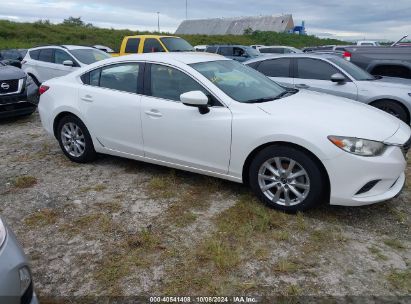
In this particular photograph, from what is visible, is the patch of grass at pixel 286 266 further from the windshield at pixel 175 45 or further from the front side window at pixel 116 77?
the windshield at pixel 175 45

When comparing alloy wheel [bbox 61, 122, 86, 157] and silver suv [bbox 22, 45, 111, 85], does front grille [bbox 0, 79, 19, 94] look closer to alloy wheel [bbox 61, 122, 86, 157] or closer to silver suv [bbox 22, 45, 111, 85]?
silver suv [bbox 22, 45, 111, 85]

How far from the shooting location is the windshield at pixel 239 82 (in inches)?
162

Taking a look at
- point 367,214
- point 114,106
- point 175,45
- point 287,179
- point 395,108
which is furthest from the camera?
point 175,45

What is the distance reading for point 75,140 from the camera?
523 cm

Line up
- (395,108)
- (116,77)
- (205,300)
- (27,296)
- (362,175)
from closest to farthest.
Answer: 1. (27,296)
2. (205,300)
3. (362,175)
4. (116,77)
5. (395,108)

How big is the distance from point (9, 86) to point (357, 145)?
6.85 meters

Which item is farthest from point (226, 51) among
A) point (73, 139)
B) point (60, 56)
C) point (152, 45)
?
point (73, 139)

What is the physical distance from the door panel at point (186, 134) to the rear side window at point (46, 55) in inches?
289

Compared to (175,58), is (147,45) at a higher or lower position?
lower

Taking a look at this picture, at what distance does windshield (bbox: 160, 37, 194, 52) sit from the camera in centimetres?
1208

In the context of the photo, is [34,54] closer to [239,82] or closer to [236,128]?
[239,82]

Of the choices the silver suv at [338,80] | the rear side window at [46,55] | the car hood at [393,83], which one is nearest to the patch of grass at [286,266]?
the silver suv at [338,80]

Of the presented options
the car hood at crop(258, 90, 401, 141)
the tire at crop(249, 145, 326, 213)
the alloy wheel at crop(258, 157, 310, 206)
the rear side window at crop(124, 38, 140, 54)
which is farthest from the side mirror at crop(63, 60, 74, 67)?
the alloy wheel at crop(258, 157, 310, 206)

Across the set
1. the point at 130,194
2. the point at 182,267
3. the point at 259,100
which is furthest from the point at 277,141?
the point at 130,194
